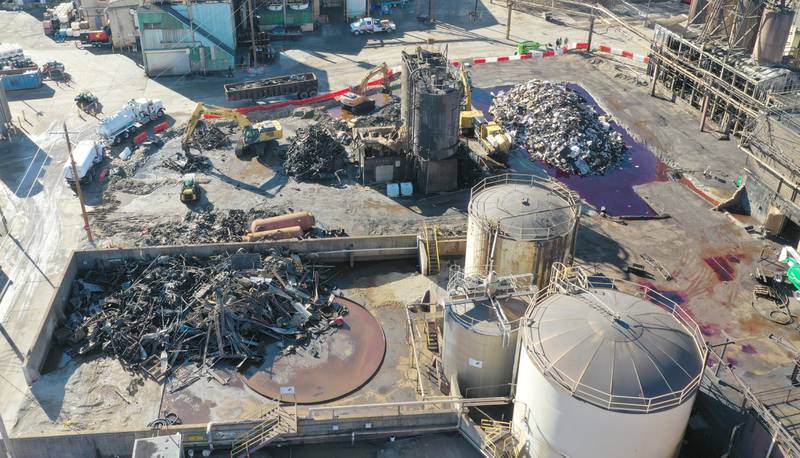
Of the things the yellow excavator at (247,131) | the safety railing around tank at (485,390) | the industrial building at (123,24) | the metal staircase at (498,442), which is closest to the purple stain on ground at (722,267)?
the safety railing around tank at (485,390)

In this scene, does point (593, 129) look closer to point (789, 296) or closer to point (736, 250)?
point (736, 250)

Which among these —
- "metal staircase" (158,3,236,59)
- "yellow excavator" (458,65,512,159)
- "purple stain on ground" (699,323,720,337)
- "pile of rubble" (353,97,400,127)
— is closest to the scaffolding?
"yellow excavator" (458,65,512,159)

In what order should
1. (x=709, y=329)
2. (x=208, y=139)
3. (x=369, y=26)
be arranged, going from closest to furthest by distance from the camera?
(x=709, y=329) → (x=208, y=139) → (x=369, y=26)

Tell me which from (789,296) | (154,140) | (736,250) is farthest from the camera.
Answer: (154,140)

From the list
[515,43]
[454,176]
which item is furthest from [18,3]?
[454,176]

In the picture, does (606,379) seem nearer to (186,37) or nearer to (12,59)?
(186,37)

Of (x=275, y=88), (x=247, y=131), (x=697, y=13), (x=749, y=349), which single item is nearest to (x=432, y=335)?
(x=749, y=349)
